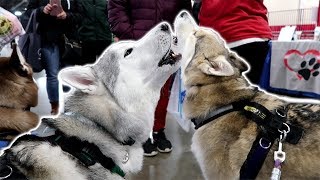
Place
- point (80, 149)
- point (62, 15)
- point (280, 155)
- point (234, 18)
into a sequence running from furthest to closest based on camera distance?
1. point (62, 15)
2. point (234, 18)
3. point (280, 155)
4. point (80, 149)

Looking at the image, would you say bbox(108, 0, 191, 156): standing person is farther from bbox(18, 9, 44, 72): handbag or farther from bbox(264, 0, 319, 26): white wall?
bbox(264, 0, 319, 26): white wall

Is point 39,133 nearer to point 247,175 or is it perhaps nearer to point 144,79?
point 144,79

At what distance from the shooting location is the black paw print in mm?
2480

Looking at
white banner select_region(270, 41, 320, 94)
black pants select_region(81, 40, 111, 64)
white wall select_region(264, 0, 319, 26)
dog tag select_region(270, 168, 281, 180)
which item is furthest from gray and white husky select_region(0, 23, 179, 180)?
white wall select_region(264, 0, 319, 26)

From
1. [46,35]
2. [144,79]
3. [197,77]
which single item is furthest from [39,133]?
[46,35]

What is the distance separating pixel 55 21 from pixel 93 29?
30cm

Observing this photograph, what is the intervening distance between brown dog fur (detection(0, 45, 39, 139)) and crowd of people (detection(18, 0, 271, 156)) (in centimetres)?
55

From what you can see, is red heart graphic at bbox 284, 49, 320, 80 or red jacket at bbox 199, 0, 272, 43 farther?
red heart graphic at bbox 284, 49, 320, 80

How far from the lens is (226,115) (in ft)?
4.03

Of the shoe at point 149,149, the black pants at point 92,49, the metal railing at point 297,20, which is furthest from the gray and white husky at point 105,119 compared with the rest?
the metal railing at point 297,20

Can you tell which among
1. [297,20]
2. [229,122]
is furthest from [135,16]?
[297,20]

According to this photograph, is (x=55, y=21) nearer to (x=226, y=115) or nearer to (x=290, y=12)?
(x=226, y=115)

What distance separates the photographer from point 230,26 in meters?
1.62

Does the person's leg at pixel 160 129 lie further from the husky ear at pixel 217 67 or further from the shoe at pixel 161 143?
the husky ear at pixel 217 67
